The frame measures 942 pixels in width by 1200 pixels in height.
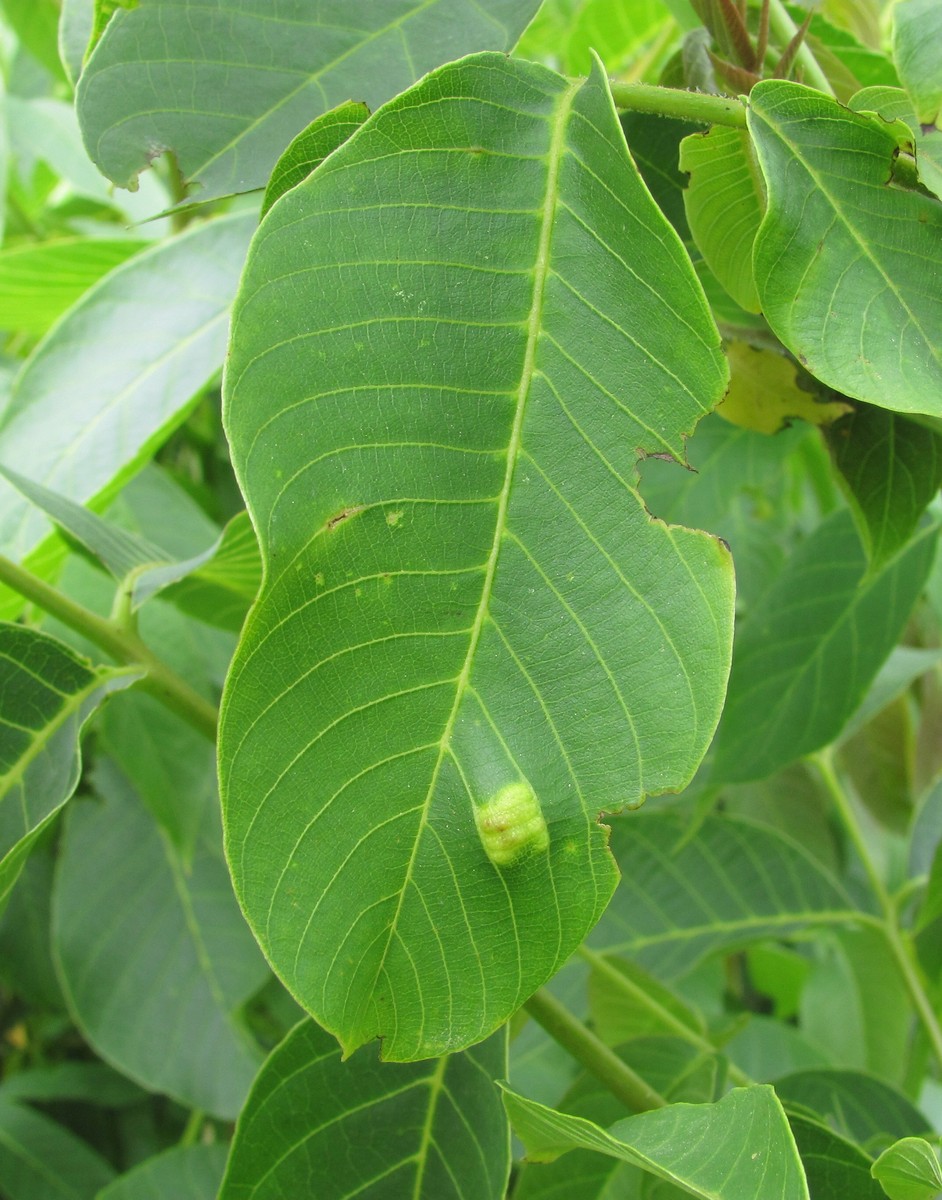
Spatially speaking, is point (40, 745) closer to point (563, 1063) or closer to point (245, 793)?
point (245, 793)

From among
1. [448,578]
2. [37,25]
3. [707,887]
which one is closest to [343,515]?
[448,578]

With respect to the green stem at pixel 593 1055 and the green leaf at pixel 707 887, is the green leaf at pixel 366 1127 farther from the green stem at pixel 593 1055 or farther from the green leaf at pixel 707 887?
the green leaf at pixel 707 887

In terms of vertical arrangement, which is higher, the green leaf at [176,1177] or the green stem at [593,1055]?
the green stem at [593,1055]

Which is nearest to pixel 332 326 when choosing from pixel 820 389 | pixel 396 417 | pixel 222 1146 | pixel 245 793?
pixel 396 417

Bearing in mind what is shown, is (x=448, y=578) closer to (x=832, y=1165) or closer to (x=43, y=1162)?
(x=832, y=1165)

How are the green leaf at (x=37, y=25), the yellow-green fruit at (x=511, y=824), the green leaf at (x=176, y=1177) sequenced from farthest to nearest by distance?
the green leaf at (x=37, y=25) < the green leaf at (x=176, y=1177) < the yellow-green fruit at (x=511, y=824)

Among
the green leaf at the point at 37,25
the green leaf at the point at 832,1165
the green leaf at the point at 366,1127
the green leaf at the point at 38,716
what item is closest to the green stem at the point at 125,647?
the green leaf at the point at 38,716

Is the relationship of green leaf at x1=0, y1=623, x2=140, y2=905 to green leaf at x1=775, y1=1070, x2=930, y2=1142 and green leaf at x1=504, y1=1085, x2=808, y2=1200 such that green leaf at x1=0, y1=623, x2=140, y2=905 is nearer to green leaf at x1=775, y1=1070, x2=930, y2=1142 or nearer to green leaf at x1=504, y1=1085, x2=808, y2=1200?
green leaf at x1=504, y1=1085, x2=808, y2=1200
